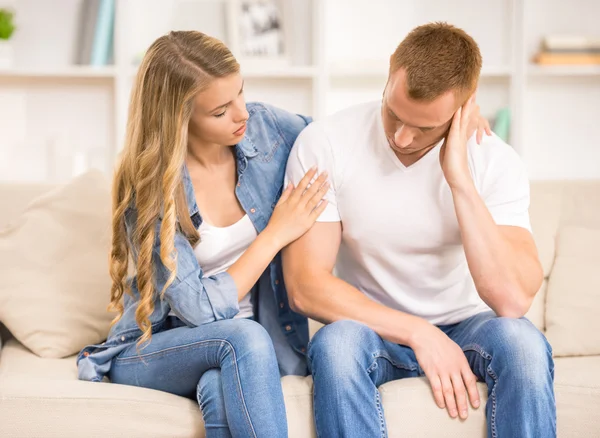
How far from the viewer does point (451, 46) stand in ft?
5.46

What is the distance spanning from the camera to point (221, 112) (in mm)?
1745

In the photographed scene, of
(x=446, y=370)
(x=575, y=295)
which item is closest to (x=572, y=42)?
(x=575, y=295)

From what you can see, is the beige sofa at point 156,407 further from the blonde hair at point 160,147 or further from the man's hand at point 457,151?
the man's hand at point 457,151

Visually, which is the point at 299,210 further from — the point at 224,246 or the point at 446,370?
the point at 446,370

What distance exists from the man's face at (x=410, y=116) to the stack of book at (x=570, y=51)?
5.03 ft

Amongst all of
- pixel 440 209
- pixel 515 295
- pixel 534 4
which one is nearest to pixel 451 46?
pixel 440 209

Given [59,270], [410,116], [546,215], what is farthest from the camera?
[546,215]

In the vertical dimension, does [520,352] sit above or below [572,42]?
below

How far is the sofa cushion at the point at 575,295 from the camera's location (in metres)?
2.03

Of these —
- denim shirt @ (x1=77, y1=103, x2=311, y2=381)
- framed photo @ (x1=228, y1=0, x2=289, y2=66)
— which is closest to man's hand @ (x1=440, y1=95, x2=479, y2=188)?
denim shirt @ (x1=77, y1=103, x2=311, y2=381)

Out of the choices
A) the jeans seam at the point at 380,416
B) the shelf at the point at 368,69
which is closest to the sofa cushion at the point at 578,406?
the jeans seam at the point at 380,416

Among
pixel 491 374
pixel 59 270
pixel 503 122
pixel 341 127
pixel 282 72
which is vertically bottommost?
pixel 491 374

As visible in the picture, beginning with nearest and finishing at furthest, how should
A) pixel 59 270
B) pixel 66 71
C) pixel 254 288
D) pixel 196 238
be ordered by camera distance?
pixel 196 238, pixel 254 288, pixel 59 270, pixel 66 71

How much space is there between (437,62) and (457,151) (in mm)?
205
